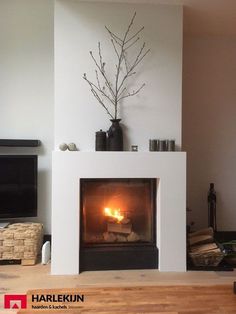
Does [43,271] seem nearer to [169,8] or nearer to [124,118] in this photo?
[124,118]

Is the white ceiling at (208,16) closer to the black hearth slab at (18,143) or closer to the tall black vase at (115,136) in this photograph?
the tall black vase at (115,136)

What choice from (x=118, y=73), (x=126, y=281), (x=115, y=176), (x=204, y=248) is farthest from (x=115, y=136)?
(x=204, y=248)

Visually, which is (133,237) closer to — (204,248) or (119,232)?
A: (119,232)

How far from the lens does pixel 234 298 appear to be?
223 cm

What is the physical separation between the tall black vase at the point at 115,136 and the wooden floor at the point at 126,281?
44.2 inches

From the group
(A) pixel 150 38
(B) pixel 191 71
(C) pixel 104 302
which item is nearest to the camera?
(C) pixel 104 302

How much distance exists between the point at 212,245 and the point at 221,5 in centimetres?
227

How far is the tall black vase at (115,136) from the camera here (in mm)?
2766

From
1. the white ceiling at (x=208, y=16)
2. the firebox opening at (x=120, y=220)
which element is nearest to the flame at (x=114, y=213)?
the firebox opening at (x=120, y=220)

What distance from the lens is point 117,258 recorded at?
2797mm

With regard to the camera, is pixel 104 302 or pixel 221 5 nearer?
pixel 104 302

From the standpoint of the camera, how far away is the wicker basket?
9.34ft

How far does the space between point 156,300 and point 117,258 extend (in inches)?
26.2

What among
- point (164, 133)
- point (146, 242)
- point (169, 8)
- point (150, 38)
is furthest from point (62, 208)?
point (169, 8)
